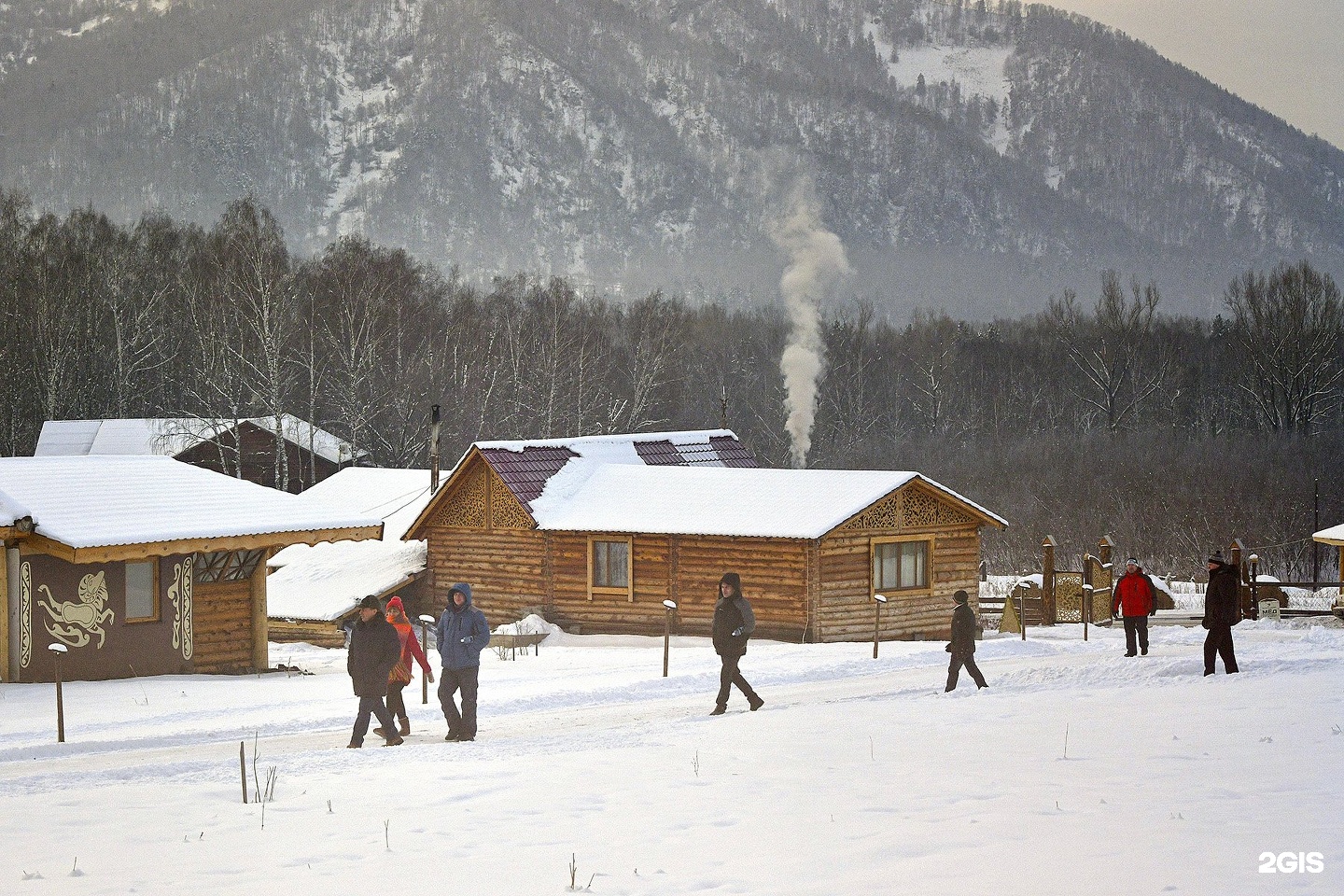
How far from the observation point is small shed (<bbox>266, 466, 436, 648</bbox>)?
31.0 metres

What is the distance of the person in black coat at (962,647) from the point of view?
1591 centimetres

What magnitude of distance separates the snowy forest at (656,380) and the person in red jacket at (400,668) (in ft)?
107

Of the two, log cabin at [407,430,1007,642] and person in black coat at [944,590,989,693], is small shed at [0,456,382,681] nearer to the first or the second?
log cabin at [407,430,1007,642]

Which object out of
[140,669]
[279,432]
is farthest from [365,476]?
[140,669]

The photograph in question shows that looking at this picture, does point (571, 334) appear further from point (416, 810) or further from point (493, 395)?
point (416, 810)

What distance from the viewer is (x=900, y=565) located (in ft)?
95.4

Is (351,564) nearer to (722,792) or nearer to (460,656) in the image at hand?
(460,656)

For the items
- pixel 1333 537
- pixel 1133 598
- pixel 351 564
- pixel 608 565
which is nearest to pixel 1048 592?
pixel 1333 537

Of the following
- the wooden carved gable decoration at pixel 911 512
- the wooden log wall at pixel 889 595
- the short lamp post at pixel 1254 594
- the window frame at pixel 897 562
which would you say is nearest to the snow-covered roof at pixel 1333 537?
the short lamp post at pixel 1254 594

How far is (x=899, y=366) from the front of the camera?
93.4 meters

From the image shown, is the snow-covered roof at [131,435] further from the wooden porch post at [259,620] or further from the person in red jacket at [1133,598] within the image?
the person in red jacket at [1133,598]

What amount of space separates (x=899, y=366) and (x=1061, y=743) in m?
82.7

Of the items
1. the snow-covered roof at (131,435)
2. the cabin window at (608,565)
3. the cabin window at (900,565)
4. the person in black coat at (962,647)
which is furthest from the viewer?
the snow-covered roof at (131,435)

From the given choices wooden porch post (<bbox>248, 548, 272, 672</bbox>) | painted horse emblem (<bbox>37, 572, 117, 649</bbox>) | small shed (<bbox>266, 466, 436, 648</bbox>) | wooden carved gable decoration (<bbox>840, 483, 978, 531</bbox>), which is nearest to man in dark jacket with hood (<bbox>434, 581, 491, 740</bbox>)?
painted horse emblem (<bbox>37, 572, 117, 649</bbox>)
